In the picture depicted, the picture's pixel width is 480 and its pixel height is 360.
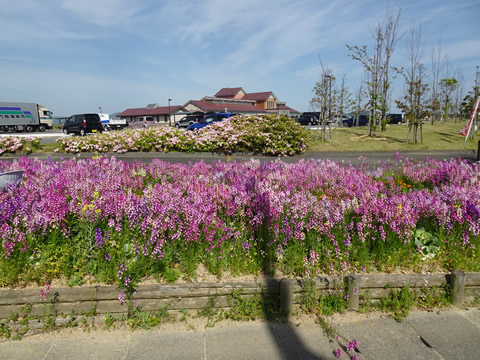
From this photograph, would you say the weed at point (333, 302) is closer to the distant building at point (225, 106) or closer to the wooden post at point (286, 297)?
the wooden post at point (286, 297)

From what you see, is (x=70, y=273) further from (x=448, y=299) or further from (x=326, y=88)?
(x=326, y=88)

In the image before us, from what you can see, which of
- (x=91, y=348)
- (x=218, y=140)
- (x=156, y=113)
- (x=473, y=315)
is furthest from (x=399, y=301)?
(x=156, y=113)

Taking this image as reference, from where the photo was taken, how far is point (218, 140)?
1589cm

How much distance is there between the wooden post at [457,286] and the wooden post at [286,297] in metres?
1.96

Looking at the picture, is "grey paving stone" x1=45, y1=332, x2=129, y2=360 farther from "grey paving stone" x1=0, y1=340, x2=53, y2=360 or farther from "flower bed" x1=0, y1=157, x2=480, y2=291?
"flower bed" x1=0, y1=157, x2=480, y2=291

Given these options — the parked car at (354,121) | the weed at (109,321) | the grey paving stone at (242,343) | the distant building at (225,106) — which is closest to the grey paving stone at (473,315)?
the grey paving stone at (242,343)

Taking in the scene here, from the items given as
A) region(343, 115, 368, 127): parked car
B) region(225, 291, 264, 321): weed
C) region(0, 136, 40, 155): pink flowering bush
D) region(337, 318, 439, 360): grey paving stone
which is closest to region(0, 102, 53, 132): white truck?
region(0, 136, 40, 155): pink flowering bush

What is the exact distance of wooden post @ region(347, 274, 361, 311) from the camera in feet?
11.1

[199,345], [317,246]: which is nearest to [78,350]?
[199,345]

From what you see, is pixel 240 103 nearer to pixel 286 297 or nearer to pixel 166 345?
pixel 286 297

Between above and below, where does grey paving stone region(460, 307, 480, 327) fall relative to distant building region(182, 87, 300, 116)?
below

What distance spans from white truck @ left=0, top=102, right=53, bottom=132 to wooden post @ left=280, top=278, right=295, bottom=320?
47.9m

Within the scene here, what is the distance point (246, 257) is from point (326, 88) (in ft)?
62.9

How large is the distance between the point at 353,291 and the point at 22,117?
48.7 m
